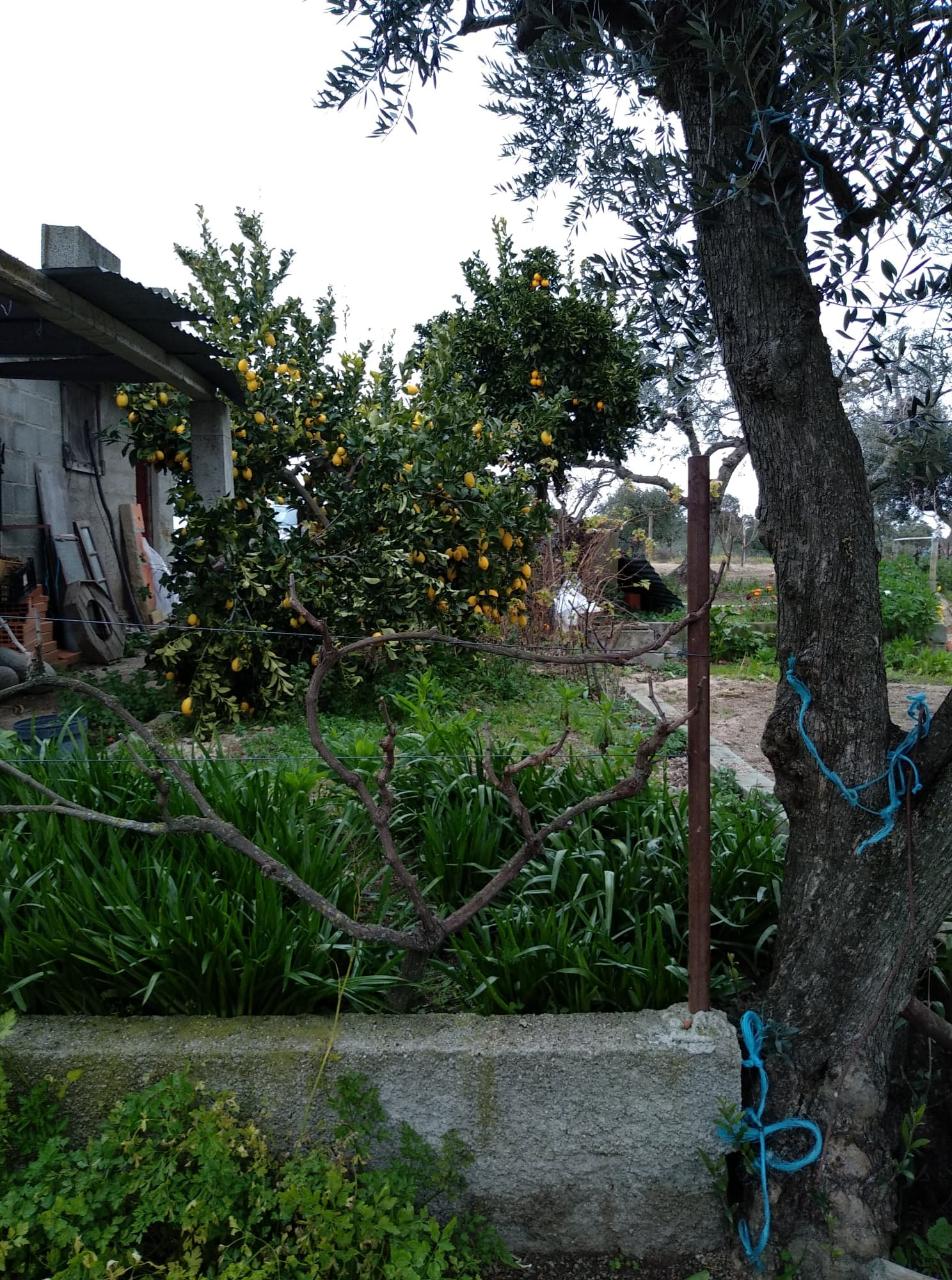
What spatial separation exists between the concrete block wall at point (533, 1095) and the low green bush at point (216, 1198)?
0.06 m

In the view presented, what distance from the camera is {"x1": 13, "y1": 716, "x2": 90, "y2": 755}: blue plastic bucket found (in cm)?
348

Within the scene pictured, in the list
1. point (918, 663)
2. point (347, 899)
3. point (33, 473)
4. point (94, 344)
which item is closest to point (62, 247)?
point (94, 344)

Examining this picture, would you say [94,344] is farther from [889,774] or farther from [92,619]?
[889,774]

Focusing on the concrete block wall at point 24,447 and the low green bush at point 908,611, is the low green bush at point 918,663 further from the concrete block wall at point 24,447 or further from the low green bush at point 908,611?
the concrete block wall at point 24,447

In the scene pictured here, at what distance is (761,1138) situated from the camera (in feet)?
6.98

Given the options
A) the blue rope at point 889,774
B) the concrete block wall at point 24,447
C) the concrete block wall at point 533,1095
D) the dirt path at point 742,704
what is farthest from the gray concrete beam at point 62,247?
the concrete block wall at point 24,447

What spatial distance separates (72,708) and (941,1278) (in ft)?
16.1

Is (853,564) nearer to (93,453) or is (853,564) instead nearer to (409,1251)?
(409,1251)

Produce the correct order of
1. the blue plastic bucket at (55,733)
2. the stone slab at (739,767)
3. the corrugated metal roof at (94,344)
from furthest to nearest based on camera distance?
the stone slab at (739,767), the corrugated metal roof at (94,344), the blue plastic bucket at (55,733)

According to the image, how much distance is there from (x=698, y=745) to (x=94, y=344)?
4081 millimetres

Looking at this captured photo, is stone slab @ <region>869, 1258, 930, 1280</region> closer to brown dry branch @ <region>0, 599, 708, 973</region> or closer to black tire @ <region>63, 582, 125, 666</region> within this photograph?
brown dry branch @ <region>0, 599, 708, 973</region>

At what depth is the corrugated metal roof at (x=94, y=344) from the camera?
4199 mm

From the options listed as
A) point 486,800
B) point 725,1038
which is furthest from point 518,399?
point 725,1038

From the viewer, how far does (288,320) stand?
6613 millimetres
